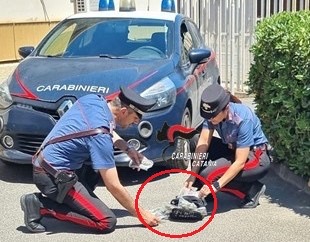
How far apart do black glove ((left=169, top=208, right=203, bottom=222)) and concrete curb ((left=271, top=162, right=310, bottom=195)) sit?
123 cm

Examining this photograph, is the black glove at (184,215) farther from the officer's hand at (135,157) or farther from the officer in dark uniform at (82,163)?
the officer's hand at (135,157)

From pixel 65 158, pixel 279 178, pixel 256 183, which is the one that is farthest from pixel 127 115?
pixel 279 178

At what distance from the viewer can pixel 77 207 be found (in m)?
4.60

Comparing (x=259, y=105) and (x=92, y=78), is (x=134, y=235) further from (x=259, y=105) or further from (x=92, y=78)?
(x=259, y=105)

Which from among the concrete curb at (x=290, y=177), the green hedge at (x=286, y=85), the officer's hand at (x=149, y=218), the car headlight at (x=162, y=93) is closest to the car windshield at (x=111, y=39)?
the car headlight at (x=162, y=93)

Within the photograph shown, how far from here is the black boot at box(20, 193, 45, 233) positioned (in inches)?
183

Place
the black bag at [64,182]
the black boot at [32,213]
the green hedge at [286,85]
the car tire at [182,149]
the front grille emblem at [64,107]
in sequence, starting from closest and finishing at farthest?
the black bag at [64,182] → the black boot at [32,213] → the green hedge at [286,85] → the front grille emblem at [64,107] → the car tire at [182,149]

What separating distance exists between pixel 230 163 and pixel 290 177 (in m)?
1.16

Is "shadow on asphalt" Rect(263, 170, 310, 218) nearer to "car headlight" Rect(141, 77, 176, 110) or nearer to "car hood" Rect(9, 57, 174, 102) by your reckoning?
"car headlight" Rect(141, 77, 176, 110)

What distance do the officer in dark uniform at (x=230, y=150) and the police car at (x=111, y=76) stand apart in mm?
789

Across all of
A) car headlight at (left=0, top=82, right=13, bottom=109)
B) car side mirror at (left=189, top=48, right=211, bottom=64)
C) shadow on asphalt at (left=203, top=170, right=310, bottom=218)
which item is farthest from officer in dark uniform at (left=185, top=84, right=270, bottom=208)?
car headlight at (left=0, top=82, right=13, bottom=109)

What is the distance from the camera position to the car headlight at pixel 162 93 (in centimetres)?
576

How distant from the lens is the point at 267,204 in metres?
5.27

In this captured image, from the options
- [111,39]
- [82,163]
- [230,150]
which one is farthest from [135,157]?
[111,39]
